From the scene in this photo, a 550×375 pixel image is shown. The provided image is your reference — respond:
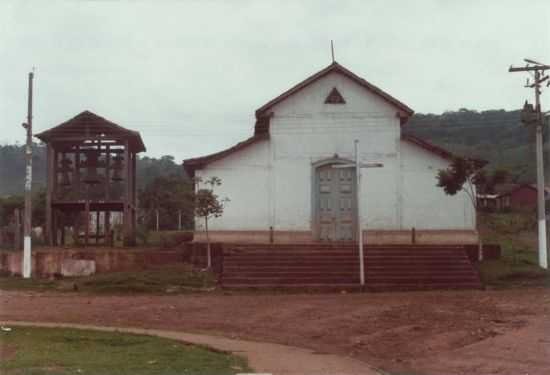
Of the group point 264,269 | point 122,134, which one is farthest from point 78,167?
point 264,269

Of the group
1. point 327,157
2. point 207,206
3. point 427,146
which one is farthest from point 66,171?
point 427,146

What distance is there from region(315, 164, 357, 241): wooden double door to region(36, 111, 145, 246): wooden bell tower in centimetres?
738

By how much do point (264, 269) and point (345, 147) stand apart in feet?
22.7

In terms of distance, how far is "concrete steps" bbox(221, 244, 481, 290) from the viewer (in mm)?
21891

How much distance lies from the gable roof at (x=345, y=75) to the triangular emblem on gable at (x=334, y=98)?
725mm

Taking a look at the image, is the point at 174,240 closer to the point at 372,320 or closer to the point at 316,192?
the point at 316,192

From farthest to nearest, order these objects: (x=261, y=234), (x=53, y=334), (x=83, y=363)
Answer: (x=261, y=234) → (x=53, y=334) → (x=83, y=363)

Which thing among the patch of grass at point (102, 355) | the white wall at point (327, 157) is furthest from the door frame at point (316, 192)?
the patch of grass at point (102, 355)

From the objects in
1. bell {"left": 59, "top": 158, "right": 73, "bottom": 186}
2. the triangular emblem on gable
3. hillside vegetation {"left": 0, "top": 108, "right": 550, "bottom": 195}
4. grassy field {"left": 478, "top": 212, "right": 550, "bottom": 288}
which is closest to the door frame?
the triangular emblem on gable

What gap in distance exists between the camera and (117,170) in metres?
29.9

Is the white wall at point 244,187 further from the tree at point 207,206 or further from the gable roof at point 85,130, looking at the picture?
the gable roof at point 85,130

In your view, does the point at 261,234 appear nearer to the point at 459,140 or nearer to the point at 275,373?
the point at 275,373

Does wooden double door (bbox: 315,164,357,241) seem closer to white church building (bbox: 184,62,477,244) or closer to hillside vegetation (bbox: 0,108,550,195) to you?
white church building (bbox: 184,62,477,244)

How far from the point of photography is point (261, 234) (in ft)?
88.8
